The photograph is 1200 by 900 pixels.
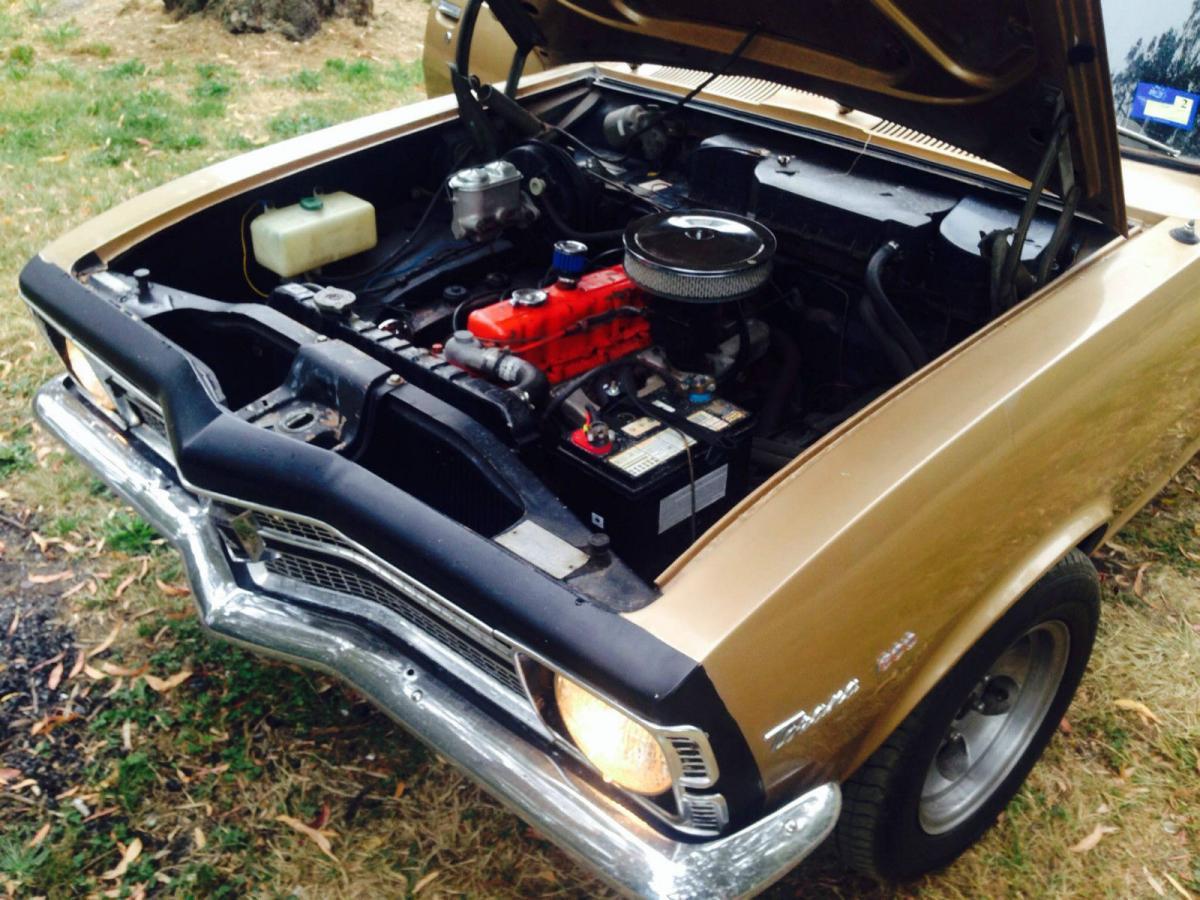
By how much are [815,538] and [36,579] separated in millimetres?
2484

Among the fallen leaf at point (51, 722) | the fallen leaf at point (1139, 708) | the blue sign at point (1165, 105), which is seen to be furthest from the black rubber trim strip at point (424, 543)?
the blue sign at point (1165, 105)

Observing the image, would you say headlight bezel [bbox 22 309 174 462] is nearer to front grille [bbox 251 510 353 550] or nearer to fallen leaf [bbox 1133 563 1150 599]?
front grille [bbox 251 510 353 550]

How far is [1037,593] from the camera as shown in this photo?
199 centimetres

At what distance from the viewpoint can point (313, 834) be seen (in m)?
2.31

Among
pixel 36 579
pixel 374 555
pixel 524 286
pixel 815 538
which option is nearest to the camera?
pixel 815 538

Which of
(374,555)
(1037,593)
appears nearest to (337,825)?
(374,555)

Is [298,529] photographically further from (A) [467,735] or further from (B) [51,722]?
(B) [51,722]

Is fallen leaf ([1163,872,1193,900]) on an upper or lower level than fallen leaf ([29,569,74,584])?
lower

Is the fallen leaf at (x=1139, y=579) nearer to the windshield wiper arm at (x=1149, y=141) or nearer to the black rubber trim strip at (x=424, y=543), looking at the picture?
the windshield wiper arm at (x=1149, y=141)

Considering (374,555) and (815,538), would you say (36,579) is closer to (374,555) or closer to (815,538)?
(374,555)

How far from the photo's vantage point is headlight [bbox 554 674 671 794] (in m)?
1.57

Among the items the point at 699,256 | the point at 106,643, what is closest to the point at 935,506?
the point at 699,256

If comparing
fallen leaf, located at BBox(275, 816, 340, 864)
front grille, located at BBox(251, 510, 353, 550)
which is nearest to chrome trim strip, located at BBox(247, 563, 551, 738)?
front grille, located at BBox(251, 510, 353, 550)

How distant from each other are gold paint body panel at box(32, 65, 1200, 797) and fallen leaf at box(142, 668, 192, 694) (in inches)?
43.0
